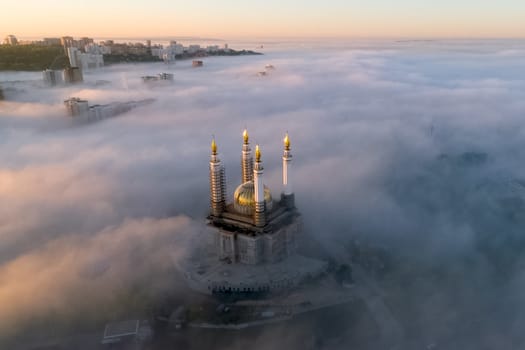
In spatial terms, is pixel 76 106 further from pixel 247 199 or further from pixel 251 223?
pixel 251 223

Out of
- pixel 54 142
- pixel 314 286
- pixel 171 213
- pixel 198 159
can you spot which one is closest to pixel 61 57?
pixel 54 142

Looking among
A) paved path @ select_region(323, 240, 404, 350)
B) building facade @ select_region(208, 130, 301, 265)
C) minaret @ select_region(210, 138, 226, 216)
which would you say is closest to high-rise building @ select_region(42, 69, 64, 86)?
minaret @ select_region(210, 138, 226, 216)

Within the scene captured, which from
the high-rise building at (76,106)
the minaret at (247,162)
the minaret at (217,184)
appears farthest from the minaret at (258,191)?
the high-rise building at (76,106)

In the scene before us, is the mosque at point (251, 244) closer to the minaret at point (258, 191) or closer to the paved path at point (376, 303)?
the minaret at point (258, 191)

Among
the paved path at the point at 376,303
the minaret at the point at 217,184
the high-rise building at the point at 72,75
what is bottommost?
the paved path at the point at 376,303

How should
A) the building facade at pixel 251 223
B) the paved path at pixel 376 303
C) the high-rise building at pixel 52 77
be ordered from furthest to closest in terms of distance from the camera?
the high-rise building at pixel 52 77 < the building facade at pixel 251 223 < the paved path at pixel 376 303

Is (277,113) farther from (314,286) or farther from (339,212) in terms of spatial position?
(314,286)

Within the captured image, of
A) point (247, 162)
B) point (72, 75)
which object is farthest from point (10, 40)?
point (247, 162)

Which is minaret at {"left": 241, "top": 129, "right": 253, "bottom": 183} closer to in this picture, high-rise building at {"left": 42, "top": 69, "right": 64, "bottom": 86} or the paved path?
the paved path
